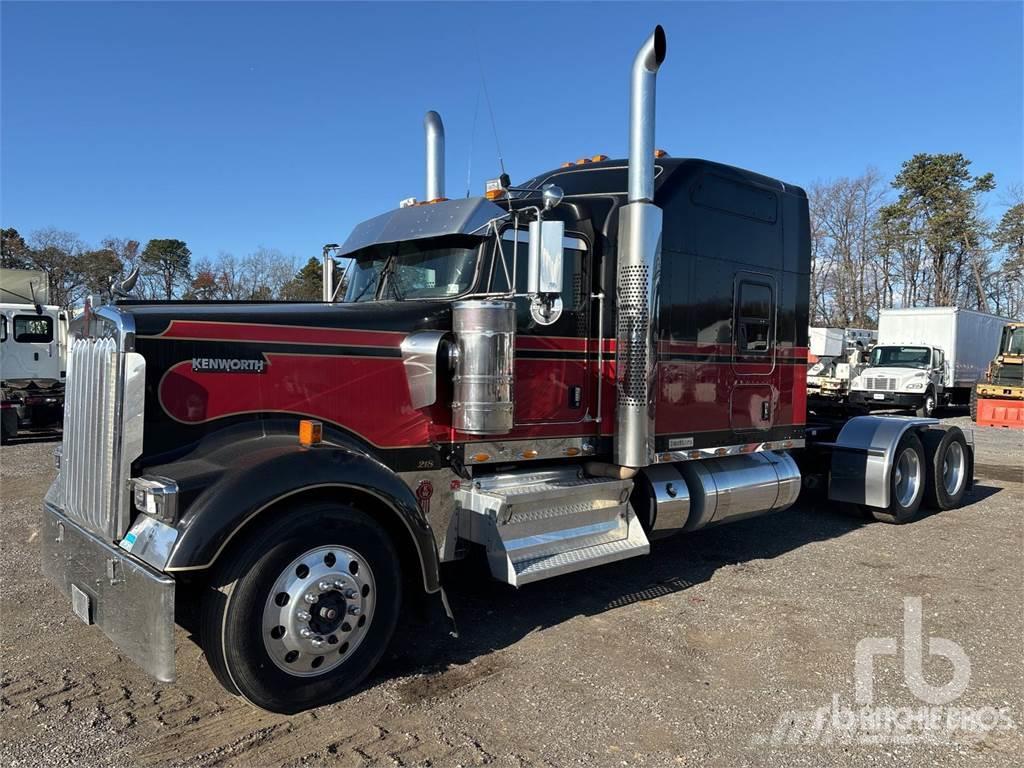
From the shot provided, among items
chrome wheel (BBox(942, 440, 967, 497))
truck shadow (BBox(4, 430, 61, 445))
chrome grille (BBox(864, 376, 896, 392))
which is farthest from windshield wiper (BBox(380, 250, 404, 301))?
chrome grille (BBox(864, 376, 896, 392))

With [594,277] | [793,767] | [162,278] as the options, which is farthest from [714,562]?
[162,278]

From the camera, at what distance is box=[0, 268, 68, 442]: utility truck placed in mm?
15367

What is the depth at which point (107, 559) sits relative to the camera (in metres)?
3.63

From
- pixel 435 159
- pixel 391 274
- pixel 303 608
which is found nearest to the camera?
pixel 303 608

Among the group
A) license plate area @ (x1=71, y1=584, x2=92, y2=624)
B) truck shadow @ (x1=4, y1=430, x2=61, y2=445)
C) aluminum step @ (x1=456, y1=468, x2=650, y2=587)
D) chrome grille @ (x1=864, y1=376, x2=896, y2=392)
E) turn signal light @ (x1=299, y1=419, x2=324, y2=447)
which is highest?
chrome grille @ (x1=864, y1=376, x2=896, y2=392)

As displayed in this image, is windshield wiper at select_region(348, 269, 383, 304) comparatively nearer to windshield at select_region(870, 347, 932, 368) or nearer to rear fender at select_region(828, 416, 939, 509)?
rear fender at select_region(828, 416, 939, 509)

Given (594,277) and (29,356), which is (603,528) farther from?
(29,356)

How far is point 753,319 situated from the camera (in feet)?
21.4

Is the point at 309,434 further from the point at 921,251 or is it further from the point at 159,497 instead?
the point at 921,251

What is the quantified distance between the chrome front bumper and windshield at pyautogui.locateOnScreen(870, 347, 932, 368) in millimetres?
24970

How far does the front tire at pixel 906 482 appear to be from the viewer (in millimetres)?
8039

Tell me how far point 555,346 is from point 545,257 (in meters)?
0.81

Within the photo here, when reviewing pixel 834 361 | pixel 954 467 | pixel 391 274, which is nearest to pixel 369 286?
pixel 391 274

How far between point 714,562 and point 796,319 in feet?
7.72
